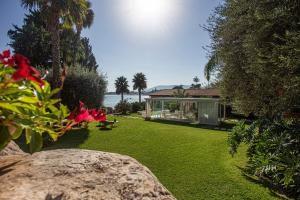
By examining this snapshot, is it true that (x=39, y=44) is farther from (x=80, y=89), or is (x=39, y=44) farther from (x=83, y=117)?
(x=83, y=117)

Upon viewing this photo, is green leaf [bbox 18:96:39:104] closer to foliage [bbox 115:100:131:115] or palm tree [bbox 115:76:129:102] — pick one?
foliage [bbox 115:100:131:115]

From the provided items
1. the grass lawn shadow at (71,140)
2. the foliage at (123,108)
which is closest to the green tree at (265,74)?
the grass lawn shadow at (71,140)

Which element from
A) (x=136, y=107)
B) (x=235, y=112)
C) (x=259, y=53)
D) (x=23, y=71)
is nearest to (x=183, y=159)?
(x=235, y=112)

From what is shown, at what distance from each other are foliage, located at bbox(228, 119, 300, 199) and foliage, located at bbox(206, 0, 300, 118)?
551mm

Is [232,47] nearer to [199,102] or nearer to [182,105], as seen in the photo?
[199,102]

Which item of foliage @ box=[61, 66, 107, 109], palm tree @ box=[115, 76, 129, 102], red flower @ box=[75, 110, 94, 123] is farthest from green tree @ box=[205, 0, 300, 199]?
palm tree @ box=[115, 76, 129, 102]

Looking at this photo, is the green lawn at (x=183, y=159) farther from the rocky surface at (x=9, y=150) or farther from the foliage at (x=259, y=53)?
the rocky surface at (x=9, y=150)

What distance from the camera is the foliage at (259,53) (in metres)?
5.88

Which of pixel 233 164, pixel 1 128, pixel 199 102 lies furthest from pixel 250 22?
pixel 199 102

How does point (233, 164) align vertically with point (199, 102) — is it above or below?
below

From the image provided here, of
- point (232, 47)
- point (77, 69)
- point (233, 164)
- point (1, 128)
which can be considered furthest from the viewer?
point (77, 69)

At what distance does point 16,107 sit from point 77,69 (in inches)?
809

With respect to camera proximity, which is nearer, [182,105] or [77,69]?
[77,69]

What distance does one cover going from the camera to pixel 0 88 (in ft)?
3.42
